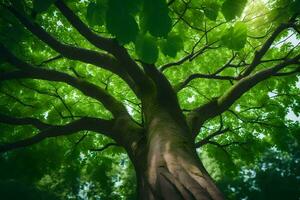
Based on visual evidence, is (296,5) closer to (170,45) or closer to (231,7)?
(231,7)

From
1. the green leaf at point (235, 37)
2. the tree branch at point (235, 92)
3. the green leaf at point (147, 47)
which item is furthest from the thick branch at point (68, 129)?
the green leaf at point (147, 47)

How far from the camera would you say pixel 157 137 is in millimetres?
3658

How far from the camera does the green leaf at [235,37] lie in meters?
2.71

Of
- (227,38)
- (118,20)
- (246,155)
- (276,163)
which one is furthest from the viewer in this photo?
(276,163)

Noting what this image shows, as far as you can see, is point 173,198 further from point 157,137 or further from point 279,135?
point 279,135

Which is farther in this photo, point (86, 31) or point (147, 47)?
point (86, 31)

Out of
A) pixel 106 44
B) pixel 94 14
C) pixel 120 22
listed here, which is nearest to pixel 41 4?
pixel 94 14

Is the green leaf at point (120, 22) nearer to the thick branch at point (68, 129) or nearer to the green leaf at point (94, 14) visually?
the green leaf at point (94, 14)

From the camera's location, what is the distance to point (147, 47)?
174 centimetres

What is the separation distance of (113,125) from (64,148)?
306 cm

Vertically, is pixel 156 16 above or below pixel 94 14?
below

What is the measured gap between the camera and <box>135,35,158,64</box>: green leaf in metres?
1.73

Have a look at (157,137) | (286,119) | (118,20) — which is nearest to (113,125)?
(157,137)

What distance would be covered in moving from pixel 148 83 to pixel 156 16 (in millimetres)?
3788
